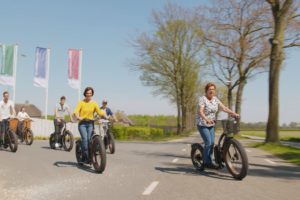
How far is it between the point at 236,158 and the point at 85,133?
351 cm

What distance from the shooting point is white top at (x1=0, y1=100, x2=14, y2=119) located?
45.8 ft

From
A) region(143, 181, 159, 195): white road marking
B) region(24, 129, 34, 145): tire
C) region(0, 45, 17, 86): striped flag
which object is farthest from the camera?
region(0, 45, 17, 86): striped flag

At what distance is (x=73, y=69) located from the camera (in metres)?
36.3

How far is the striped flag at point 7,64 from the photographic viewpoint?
32.3m

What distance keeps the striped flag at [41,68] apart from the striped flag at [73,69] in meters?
1.86

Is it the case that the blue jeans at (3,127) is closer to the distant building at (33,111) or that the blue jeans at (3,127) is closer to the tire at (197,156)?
the tire at (197,156)

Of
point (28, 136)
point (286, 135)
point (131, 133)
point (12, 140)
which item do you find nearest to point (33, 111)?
point (286, 135)

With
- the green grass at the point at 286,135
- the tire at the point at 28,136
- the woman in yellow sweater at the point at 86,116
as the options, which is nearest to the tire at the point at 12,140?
the tire at the point at 28,136

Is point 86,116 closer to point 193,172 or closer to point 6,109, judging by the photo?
point 193,172

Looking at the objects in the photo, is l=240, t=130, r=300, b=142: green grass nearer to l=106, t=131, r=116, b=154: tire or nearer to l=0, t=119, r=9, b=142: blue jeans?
l=106, t=131, r=116, b=154: tire

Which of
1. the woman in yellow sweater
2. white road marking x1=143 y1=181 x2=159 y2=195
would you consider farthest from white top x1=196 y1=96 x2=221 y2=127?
the woman in yellow sweater

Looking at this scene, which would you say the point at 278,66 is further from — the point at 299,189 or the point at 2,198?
the point at 2,198

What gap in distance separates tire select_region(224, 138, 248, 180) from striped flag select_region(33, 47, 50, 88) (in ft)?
92.5

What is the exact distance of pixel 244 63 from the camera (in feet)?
121
